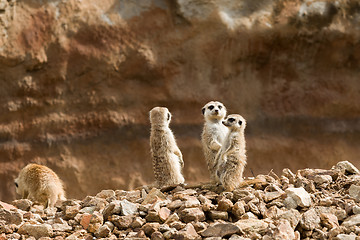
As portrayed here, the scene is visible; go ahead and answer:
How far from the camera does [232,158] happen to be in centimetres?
539

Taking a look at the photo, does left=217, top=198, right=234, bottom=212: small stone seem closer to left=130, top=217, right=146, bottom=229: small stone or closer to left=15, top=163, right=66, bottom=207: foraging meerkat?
left=130, top=217, right=146, bottom=229: small stone

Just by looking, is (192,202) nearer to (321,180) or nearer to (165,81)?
(321,180)

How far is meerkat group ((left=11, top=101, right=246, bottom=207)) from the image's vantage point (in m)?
5.40

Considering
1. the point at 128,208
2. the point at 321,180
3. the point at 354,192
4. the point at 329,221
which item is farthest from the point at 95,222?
the point at 354,192

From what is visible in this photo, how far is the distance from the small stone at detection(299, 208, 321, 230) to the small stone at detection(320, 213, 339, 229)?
0.03m

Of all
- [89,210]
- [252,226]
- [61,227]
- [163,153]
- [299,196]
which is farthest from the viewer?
[163,153]

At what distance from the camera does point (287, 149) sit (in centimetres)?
1116

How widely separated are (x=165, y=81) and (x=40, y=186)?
4562 millimetres

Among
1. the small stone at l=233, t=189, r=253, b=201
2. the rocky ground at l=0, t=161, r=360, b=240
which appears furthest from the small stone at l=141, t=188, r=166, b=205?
the small stone at l=233, t=189, r=253, b=201

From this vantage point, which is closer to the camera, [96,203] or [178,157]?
[96,203]

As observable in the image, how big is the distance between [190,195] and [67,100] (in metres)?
5.77

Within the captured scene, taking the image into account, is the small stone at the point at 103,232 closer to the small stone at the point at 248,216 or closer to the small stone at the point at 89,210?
the small stone at the point at 89,210

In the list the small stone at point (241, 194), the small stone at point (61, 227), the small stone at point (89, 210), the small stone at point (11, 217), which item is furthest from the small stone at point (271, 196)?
the small stone at point (11, 217)

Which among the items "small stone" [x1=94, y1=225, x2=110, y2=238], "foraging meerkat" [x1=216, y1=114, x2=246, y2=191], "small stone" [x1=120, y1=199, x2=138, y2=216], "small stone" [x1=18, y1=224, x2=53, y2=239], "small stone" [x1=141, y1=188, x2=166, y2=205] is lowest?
"small stone" [x1=94, y1=225, x2=110, y2=238]
